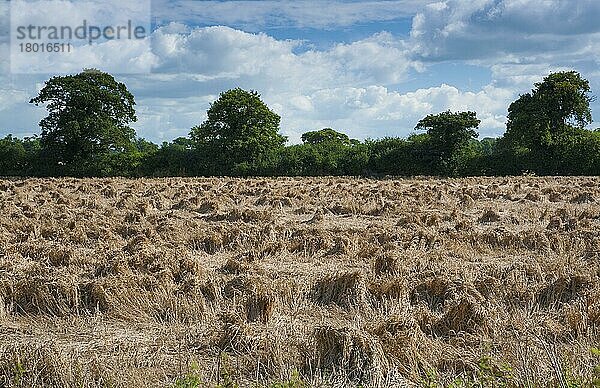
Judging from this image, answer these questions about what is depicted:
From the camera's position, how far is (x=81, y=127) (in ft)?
124

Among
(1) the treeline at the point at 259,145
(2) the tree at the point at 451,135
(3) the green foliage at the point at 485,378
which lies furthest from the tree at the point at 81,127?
(3) the green foliage at the point at 485,378

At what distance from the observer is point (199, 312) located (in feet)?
23.2

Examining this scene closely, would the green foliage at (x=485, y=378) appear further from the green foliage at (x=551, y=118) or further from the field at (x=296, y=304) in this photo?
the green foliage at (x=551, y=118)

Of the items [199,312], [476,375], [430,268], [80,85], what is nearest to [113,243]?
[199,312]

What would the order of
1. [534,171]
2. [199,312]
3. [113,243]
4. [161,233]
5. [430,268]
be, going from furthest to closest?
[534,171]
[161,233]
[113,243]
[430,268]
[199,312]

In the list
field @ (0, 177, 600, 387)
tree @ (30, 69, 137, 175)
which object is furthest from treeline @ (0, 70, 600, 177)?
field @ (0, 177, 600, 387)

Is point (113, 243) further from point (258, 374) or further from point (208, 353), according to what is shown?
point (258, 374)

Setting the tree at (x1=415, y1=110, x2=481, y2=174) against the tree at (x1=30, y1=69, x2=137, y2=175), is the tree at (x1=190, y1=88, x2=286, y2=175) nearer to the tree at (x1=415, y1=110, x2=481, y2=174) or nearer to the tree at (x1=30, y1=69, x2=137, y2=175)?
the tree at (x1=30, y1=69, x2=137, y2=175)

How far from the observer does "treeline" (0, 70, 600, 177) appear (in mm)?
38219

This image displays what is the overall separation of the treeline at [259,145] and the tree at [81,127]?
6 centimetres

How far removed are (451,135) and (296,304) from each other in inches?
1313

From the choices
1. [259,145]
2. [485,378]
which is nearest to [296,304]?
[485,378]

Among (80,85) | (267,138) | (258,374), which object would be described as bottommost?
(258,374)

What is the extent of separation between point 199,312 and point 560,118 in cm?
3767
